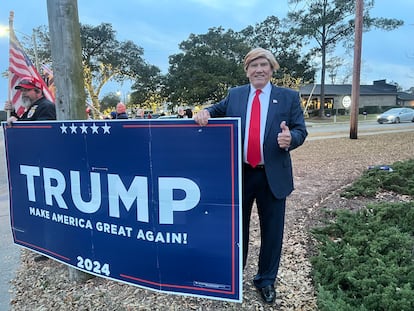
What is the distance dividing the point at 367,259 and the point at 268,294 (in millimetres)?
973

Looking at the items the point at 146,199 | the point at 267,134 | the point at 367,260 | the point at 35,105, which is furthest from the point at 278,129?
the point at 35,105

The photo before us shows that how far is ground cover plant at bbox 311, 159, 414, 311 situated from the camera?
2.32 metres

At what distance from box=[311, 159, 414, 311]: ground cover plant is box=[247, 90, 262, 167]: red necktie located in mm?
1063

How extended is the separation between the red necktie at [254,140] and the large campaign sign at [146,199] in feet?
0.75

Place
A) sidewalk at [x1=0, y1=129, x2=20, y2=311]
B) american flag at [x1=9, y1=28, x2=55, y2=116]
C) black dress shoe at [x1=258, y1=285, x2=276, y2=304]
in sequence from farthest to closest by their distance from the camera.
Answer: american flag at [x1=9, y1=28, x2=55, y2=116]
sidewalk at [x1=0, y1=129, x2=20, y2=311]
black dress shoe at [x1=258, y1=285, x2=276, y2=304]

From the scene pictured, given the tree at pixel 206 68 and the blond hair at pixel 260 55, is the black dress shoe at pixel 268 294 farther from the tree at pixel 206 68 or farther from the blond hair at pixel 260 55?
the tree at pixel 206 68

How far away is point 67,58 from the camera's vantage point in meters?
2.70

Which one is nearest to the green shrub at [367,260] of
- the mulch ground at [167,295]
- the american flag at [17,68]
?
the mulch ground at [167,295]

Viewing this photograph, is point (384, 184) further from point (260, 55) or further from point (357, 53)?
point (357, 53)

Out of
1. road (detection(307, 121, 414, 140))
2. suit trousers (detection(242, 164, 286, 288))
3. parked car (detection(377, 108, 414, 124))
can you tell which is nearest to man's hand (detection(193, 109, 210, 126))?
suit trousers (detection(242, 164, 286, 288))

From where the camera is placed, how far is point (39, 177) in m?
2.88

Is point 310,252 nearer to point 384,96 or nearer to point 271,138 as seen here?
point 271,138

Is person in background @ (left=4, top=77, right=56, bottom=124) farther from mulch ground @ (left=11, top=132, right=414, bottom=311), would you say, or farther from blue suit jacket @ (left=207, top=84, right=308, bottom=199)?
blue suit jacket @ (left=207, top=84, right=308, bottom=199)

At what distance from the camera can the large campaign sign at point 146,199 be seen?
7.19 feet
